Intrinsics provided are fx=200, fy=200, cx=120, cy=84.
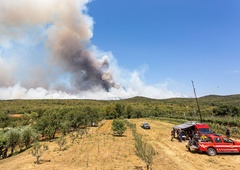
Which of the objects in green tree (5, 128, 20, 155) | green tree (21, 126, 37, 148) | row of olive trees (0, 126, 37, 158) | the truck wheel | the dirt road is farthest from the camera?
green tree (21, 126, 37, 148)

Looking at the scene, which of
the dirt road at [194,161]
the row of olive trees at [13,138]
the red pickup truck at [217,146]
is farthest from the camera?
the row of olive trees at [13,138]

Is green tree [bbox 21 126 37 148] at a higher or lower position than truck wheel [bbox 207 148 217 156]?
higher

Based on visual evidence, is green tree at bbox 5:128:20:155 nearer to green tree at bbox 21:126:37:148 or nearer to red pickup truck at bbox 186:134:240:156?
green tree at bbox 21:126:37:148

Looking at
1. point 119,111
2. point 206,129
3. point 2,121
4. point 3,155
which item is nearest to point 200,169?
point 206,129

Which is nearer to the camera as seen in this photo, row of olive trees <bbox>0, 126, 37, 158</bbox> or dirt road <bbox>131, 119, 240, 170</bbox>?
dirt road <bbox>131, 119, 240, 170</bbox>

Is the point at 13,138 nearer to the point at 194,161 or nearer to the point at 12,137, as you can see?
the point at 12,137

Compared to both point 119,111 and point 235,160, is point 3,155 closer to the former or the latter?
point 235,160

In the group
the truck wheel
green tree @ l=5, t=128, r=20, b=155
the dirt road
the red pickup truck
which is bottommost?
the dirt road

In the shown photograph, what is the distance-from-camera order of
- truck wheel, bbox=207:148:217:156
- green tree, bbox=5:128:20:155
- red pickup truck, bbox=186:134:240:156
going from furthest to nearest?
green tree, bbox=5:128:20:155, truck wheel, bbox=207:148:217:156, red pickup truck, bbox=186:134:240:156

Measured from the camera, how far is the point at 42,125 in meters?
48.1

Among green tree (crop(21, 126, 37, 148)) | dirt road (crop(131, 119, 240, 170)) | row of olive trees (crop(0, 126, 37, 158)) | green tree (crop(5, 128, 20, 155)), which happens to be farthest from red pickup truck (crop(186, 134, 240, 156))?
green tree (crop(21, 126, 37, 148))

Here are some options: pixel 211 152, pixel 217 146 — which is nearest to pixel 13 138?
pixel 211 152

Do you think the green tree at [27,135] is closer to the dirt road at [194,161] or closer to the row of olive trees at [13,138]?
the row of olive trees at [13,138]

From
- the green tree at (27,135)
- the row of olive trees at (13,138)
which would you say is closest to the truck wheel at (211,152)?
the row of olive trees at (13,138)
